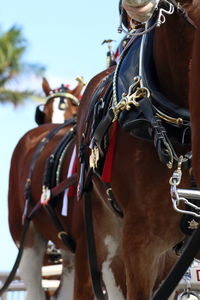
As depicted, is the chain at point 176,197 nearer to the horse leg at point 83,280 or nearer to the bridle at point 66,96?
the horse leg at point 83,280

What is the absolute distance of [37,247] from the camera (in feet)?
18.8

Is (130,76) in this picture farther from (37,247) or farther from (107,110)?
(37,247)

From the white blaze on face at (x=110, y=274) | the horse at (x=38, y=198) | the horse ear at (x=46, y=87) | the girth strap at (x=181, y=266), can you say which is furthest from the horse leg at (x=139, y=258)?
the horse ear at (x=46, y=87)

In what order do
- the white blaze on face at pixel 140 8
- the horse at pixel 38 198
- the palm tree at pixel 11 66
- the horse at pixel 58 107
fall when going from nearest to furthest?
the white blaze on face at pixel 140 8, the horse at pixel 38 198, the horse at pixel 58 107, the palm tree at pixel 11 66

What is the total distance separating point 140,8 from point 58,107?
435 cm

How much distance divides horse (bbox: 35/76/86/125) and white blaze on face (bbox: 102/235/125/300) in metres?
2.82

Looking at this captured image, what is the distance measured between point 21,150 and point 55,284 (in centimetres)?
125

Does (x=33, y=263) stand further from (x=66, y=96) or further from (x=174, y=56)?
(x=174, y=56)

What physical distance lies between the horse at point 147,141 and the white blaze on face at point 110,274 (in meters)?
0.30

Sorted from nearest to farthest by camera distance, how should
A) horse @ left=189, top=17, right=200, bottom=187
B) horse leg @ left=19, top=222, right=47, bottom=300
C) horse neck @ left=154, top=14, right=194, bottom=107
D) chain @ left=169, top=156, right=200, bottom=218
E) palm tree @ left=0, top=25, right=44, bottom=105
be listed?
1. horse @ left=189, top=17, right=200, bottom=187
2. chain @ left=169, top=156, right=200, bottom=218
3. horse neck @ left=154, top=14, right=194, bottom=107
4. horse leg @ left=19, top=222, right=47, bottom=300
5. palm tree @ left=0, top=25, right=44, bottom=105

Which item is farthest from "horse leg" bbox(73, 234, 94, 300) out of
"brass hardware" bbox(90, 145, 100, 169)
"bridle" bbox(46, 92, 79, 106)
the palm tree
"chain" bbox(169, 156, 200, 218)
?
the palm tree

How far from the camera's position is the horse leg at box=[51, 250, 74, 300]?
575 cm

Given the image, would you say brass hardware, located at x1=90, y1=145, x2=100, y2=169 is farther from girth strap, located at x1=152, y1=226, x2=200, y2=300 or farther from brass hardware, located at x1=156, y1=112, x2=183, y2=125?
girth strap, located at x1=152, y1=226, x2=200, y2=300

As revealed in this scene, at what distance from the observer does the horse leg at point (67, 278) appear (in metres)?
5.75
